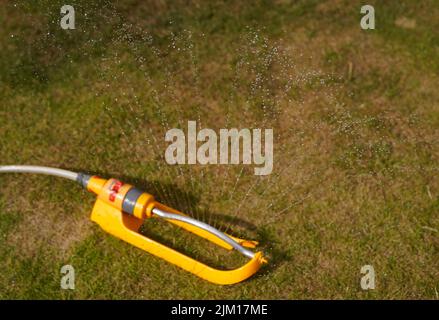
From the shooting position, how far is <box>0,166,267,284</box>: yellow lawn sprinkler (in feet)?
7.97

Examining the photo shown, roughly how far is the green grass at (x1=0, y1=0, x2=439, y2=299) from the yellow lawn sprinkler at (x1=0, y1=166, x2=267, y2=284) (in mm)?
91

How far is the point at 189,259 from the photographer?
2.47 meters

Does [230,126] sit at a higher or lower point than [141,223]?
higher

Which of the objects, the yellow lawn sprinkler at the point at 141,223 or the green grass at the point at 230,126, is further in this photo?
the green grass at the point at 230,126

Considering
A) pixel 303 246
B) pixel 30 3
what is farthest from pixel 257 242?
pixel 30 3

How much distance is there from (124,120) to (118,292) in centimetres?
96

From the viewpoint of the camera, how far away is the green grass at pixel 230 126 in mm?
2621

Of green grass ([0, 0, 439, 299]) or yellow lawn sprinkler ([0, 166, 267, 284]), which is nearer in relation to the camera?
yellow lawn sprinkler ([0, 166, 267, 284])

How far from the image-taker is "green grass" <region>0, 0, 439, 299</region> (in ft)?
8.60

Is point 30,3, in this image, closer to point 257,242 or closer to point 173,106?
point 173,106

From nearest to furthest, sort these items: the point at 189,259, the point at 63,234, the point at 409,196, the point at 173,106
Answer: the point at 189,259 → the point at 63,234 → the point at 409,196 → the point at 173,106

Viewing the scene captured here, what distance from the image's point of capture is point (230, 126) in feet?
10.2

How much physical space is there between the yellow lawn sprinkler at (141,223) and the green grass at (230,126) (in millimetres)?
91

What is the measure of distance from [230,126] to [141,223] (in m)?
0.79
